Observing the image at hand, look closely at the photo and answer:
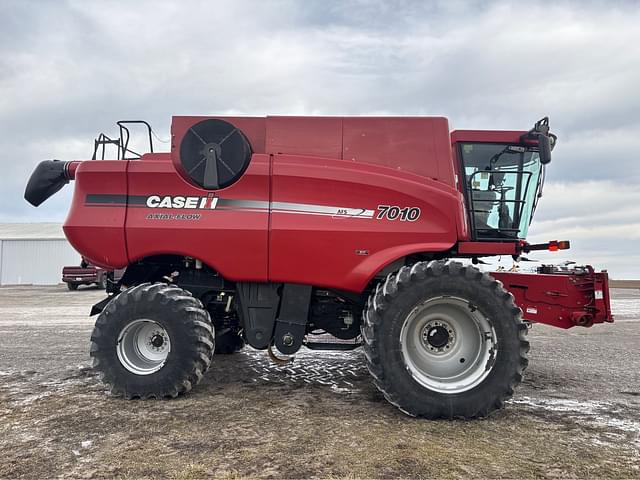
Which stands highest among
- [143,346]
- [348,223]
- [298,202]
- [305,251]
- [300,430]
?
[298,202]

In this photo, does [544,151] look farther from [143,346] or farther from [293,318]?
[143,346]

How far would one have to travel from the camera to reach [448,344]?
158 inches

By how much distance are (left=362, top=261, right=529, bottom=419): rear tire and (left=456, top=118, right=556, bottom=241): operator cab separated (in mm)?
1139

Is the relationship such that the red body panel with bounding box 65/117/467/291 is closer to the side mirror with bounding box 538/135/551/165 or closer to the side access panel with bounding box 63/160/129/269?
the side access panel with bounding box 63/160/129/269

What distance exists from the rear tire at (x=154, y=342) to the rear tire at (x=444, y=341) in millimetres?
1561

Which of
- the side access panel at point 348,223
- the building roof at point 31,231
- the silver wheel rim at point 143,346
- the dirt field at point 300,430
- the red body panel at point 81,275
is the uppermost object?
the building roof at point 31,231

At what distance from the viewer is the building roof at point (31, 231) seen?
34.6 m

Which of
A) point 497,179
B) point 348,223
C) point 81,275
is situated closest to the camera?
point 348,223

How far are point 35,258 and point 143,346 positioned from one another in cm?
3563

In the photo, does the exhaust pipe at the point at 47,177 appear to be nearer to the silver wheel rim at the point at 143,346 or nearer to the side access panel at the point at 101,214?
the side access panel at the point at 101,214

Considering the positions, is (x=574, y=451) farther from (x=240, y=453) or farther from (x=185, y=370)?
(x=185, y=370)

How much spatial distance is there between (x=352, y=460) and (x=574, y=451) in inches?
60.1

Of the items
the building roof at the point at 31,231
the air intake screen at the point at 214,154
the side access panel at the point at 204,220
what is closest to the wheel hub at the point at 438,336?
the side access panel at the point at 204,220

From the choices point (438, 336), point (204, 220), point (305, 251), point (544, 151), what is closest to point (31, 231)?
point (204, 220)
